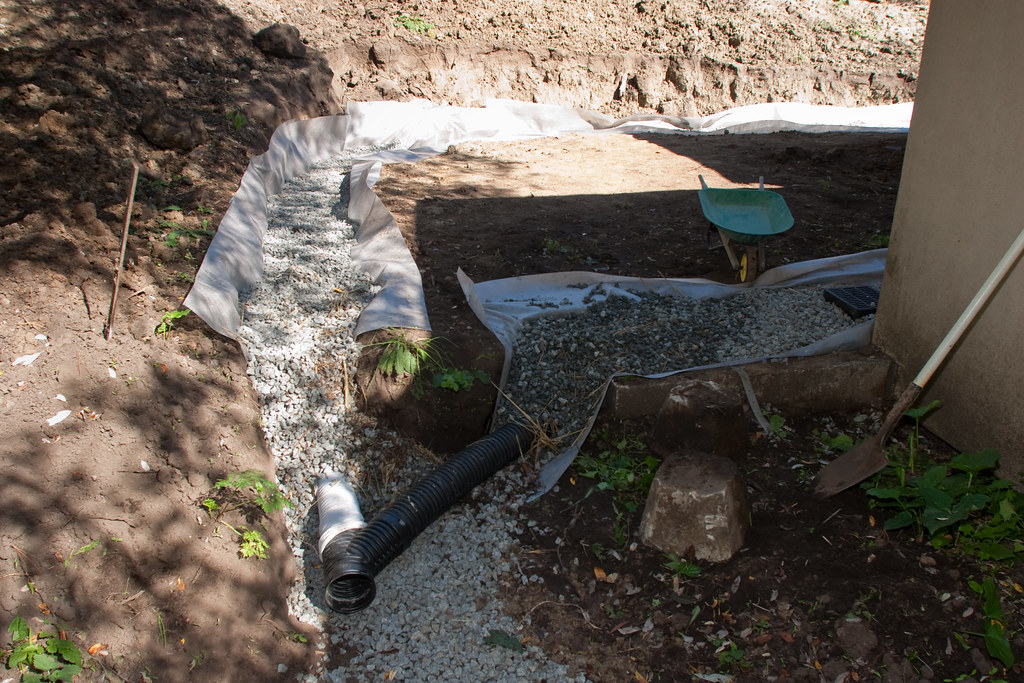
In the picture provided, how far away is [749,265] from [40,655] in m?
4.33

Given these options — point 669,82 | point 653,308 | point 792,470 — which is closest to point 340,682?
point 792,470

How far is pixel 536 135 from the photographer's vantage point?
898 centimetres

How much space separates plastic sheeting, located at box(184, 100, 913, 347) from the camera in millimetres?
4125

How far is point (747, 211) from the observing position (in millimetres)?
5164

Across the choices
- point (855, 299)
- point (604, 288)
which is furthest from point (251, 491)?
point (855, 299)

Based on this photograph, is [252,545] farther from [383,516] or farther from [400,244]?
[400,244]

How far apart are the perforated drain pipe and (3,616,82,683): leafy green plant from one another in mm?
923

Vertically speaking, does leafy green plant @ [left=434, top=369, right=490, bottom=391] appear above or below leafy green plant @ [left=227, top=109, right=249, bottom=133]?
below

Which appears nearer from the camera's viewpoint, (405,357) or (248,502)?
(248,502)

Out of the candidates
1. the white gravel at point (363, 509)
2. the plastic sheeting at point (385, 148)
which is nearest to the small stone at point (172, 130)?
the plastic sheeting at point (385, 148)

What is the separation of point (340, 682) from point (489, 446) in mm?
1320

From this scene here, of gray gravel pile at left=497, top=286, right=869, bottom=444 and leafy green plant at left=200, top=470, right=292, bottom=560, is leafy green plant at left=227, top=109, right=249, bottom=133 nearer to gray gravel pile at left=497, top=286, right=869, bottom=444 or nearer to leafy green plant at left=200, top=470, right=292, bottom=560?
gray gravel pile at left=497, top=286, right=869, bottom=444

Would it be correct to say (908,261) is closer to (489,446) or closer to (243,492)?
(489,446)

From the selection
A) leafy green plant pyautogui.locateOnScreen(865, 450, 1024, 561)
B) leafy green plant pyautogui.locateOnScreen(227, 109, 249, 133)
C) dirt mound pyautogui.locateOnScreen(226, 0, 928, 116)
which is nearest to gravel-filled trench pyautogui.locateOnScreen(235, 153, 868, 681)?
leafy green plant pyautogui.locateOnScreen(865, 450, 1024, 561)
